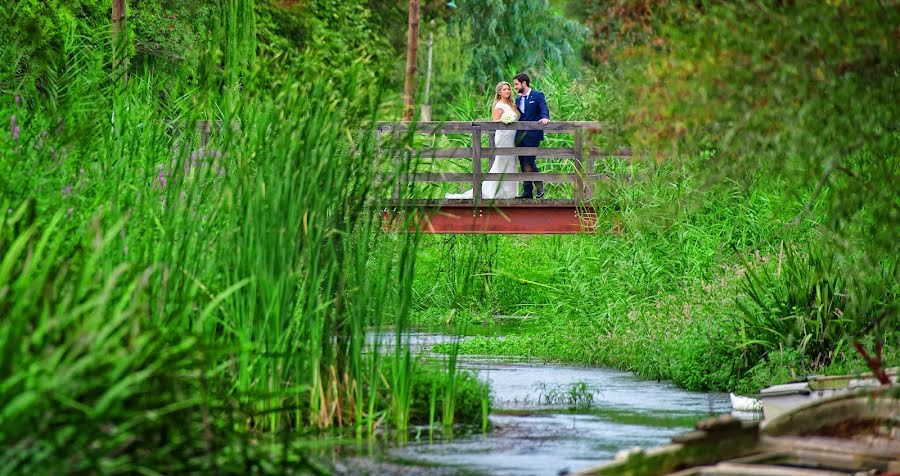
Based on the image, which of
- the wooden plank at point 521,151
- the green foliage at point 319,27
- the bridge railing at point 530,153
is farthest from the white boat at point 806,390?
the green foliage at point 319,27

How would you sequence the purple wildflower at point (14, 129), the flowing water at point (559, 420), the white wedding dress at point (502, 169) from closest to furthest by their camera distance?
the flowing water at point (559, 420) < the purple wildflower at point (14, 129) < the white wedding dress at point (502, 169)

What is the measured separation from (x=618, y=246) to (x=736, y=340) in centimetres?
348

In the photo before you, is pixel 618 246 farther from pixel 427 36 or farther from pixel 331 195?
pixel 427 36

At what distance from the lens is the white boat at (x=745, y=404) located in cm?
1079

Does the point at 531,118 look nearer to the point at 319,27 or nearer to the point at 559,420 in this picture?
the point at 559,420

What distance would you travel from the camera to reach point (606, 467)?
618cm

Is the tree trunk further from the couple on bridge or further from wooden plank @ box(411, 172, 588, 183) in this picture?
wooden plank @ box(411, 172, 588, 183)

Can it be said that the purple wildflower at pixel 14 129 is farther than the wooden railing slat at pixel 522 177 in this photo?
No

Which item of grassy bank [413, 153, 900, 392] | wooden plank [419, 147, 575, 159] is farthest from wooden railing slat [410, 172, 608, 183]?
grassy bank [413, 153, 900, 392]

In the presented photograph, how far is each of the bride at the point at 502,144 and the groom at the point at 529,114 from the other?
0.13 metres

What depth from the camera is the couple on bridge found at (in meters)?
18.0

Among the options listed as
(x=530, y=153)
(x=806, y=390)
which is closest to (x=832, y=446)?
(x=806, y=390)

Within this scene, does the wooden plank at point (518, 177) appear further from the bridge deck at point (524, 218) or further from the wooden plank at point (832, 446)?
the wooden plank at point (832, 446)

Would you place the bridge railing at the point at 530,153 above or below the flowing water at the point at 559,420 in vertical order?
above
